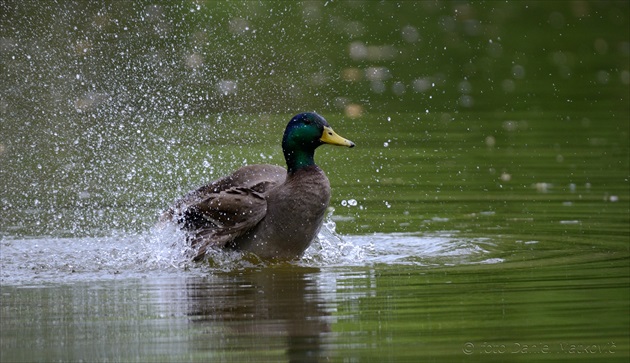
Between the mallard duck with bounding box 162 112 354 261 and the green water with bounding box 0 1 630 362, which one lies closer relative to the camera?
the green water with bounding box 0 1 630 362

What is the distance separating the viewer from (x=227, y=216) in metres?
8.81

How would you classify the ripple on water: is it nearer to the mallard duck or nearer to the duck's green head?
the mallard duck

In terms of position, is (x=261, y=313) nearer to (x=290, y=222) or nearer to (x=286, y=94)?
(x=290, y=222)

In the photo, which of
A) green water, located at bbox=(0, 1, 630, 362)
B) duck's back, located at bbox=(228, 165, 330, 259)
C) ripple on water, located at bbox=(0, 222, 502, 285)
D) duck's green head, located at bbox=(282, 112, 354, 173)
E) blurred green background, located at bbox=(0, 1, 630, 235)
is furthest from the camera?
blurred green background, located at bbox=(0, 1, 630, 235)

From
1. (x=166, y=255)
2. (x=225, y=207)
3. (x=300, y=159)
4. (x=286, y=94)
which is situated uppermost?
(x=286, y=94)

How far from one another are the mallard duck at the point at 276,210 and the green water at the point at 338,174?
0.20 metres

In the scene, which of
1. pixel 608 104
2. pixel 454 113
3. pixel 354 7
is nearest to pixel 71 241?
pixel 454 113

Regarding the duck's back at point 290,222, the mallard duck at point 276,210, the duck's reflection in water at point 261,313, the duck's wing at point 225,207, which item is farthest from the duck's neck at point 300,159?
the duck's reflection in water at point 261,313

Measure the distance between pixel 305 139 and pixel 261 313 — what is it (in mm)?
2527

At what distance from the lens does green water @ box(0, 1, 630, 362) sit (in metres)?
6.39

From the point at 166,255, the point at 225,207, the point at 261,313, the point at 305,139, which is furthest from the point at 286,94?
the point at 261,313

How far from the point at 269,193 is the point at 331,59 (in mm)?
9123

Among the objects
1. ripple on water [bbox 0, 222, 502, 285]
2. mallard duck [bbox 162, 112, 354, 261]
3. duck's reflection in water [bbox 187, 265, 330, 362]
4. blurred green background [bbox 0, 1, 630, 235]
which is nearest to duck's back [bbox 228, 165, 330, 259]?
mallard duck [bbox 162, 112, 354, 261]

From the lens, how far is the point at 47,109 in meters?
14.5
